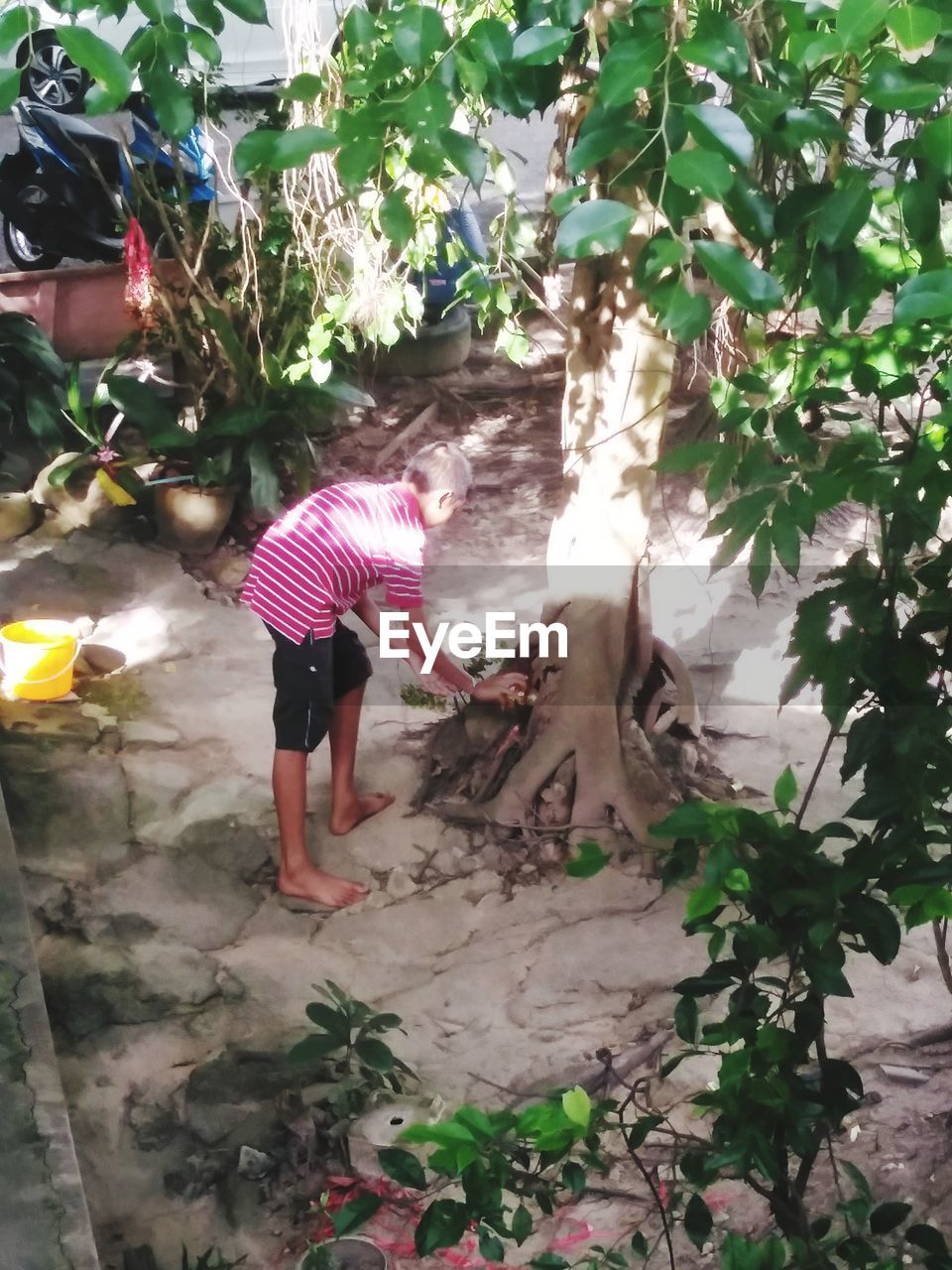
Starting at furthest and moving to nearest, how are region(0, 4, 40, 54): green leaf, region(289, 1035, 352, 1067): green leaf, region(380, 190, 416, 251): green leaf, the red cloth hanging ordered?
the red cloth hanging
region(289, 1035, 352, 1067): green leaf
region(380, 190, 416, 251): green leaf
region(0, 4, 40, 54): green leaf

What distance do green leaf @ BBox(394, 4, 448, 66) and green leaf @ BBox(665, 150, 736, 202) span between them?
21 centimetres

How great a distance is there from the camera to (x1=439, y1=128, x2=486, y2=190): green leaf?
968mm

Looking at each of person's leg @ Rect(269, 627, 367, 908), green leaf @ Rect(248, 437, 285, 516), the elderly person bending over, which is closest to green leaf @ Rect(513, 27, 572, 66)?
the elderly person bending over

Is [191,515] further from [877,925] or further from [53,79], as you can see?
[877,925]

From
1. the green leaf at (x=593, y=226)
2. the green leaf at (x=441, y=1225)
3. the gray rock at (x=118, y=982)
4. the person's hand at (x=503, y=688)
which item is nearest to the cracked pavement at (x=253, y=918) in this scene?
the gray rock at (x=118, y=982)

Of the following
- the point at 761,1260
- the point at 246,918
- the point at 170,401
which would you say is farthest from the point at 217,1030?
the point at 170,401

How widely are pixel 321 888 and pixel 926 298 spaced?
1467 millimetres

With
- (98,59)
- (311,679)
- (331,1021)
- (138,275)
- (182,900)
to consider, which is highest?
(98,59)

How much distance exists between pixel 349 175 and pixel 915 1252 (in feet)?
4.78

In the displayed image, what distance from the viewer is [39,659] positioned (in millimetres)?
2199

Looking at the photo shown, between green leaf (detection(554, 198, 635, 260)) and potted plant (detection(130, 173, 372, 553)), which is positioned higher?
green leaf (detection(554, 198, 635, 260))

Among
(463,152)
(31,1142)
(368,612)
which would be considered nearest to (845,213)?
(463,152)

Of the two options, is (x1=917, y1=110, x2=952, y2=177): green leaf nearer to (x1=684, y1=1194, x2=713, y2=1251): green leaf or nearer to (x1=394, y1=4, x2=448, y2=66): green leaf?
(x1=394, y1=4, x2=448, y2=66): green leaf

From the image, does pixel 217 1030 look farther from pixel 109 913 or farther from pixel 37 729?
pixel 37 729
